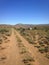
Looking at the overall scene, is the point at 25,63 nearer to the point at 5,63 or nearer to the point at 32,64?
the point at 32,64

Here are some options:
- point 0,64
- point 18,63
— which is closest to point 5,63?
point 0,64

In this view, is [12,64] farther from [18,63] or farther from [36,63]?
[36,63]

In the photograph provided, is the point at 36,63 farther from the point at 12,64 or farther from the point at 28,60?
the point at 12,64

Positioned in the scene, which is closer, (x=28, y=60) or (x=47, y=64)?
(x=47, y=64)

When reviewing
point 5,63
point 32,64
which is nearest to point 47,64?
point 32,64

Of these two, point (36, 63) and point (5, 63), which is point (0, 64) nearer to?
point (5, 63)

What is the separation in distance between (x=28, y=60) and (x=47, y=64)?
1.71 m

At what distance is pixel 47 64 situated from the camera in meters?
10.1

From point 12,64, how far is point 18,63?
1.81 ft

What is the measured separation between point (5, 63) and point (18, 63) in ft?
3.51

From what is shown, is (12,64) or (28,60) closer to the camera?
(12,64)

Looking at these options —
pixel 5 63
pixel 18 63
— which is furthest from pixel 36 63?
pixel 5 63

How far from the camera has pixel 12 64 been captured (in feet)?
32.8

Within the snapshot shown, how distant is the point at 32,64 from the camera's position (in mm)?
9867
